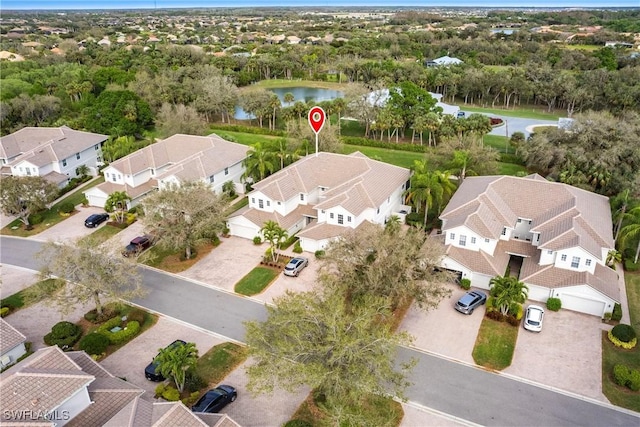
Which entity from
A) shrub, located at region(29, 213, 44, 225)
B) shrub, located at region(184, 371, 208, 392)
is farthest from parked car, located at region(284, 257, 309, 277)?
shrub, located at region(29, 213, 44, 225)

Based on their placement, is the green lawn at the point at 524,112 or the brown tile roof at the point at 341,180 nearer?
the brown tile roof at the point at 341,180

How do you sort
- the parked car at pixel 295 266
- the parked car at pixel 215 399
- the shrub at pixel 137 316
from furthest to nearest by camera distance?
1. the parked car at pixel 295 266
2. the shrub at pixel 137 316
3. the parked car at pixel 215 399

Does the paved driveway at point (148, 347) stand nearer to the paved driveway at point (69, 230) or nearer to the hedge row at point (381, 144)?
the paved driveway at point (69, 230)

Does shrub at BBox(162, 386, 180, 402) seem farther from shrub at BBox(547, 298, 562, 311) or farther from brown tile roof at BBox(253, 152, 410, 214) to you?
shrub at BBox(547, 298, 562, 311)

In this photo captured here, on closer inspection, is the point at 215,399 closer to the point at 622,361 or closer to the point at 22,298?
the point at 22,298

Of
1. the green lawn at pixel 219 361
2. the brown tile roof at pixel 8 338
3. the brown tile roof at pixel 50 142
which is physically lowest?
the green lawn at pixel 219 361

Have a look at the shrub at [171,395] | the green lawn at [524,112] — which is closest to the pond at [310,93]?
the green lawn at [524,112]

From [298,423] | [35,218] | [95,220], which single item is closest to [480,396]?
[298,423]

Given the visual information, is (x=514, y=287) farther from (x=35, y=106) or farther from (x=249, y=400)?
(x=35, y=106)
